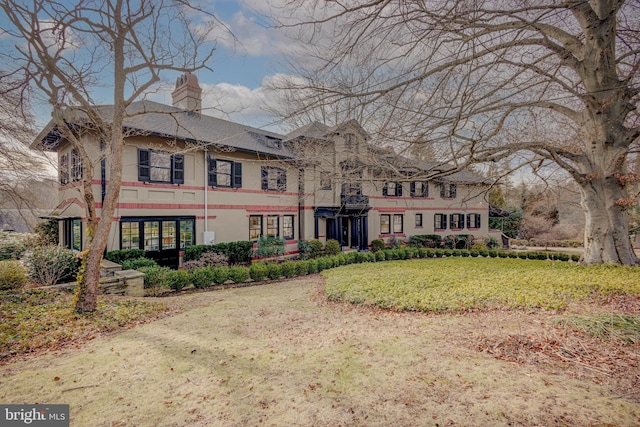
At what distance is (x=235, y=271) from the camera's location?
11398 mm

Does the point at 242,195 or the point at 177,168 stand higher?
the point at 177,168

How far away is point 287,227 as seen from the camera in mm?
18266

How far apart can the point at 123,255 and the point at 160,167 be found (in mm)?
4070

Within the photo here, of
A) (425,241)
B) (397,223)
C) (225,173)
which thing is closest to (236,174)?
(225,173)

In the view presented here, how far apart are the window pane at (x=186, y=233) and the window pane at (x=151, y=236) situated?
102cm

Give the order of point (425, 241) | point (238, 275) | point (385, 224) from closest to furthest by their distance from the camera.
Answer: point (238, 275)
point (385, 224)
point (425, 241)

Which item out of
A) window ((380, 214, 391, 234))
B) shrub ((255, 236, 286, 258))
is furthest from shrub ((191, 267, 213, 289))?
window ((380, 214, 391, 234))

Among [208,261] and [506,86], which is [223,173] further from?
[506,86]

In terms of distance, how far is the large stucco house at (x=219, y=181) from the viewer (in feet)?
37.1

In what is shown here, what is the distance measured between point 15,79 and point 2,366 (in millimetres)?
6856

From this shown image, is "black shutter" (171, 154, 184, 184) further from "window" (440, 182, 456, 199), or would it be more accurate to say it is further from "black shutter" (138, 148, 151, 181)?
"window" (440, 182, 456, 199)

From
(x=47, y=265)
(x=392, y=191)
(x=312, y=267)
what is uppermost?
(x=392, y=191)

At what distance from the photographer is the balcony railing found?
1988cm

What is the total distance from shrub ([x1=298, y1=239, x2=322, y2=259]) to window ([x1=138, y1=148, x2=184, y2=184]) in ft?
24.8
